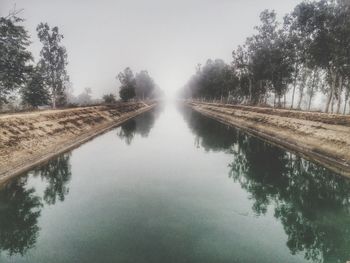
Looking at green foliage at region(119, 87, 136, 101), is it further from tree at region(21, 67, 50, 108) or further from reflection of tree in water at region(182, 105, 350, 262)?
reflection of tree in water at region(182, 105, 350, 262)

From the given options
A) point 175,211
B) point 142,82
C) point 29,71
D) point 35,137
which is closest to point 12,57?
point 29,71

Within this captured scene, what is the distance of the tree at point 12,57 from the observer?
37.2 m

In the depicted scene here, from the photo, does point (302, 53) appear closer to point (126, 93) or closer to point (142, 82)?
point (126, 93)

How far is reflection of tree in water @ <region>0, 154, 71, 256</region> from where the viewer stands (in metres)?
10.6

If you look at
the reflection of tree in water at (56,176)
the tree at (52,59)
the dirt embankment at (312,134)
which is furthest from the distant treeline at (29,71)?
the dirt embankment at (312,134)

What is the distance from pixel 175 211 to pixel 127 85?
9338 centimetres

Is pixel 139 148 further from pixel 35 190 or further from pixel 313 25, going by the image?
pixel 313 25

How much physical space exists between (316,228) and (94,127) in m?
35.4

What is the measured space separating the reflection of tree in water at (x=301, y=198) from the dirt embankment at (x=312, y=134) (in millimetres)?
1690

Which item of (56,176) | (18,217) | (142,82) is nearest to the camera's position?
(18,217)

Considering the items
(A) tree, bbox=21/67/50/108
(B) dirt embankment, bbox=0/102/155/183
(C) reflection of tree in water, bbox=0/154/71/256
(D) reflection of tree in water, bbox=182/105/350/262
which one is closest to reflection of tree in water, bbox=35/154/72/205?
(C) reflection of tree in water, bbox=0/154/71/256

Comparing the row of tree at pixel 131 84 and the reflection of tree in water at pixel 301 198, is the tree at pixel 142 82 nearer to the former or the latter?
the row of tree at pixel 131 84

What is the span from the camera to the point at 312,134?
28188 mm

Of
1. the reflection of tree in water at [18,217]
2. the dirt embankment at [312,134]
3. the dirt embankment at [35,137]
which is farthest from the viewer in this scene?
the dirt embankment at [312,134]
